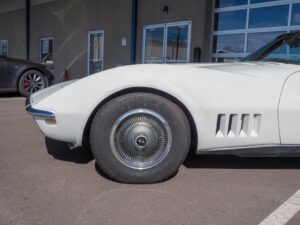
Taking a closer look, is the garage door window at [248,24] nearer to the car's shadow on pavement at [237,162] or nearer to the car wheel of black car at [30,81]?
the car wheel of black car at [30,81]

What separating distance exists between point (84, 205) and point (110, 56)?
33.1 ft

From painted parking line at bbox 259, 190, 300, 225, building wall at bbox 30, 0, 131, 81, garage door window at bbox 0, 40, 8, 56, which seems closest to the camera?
painted parking line at bbox 259, 190, 300, 225

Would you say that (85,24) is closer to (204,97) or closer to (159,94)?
(159,94)

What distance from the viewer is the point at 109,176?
8.56 ft

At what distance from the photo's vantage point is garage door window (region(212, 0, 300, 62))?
25.5ft

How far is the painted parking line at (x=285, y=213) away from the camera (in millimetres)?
2045

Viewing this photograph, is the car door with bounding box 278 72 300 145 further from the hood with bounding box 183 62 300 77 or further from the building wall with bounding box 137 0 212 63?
the building wall with bounding box 137 0 212 63

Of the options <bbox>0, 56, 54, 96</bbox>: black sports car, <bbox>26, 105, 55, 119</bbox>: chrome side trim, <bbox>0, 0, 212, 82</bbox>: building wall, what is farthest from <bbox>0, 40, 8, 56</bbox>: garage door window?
<bbox>26, 105, 55, 119</bbox>: chrome side trim

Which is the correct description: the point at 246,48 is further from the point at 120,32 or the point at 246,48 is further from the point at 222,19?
the point at 120,32

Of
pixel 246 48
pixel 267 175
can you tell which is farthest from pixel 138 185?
pixel 246 48

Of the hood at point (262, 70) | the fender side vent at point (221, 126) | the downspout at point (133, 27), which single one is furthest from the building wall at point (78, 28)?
the fender side vent at point (221, 126)

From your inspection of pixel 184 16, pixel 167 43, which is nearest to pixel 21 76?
pixel 167 43

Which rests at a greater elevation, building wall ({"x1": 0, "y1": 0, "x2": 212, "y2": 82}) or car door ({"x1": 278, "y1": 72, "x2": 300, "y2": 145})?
building wall ({"x1": 0, "y1": 0, "x2": 212, "y2": 82})

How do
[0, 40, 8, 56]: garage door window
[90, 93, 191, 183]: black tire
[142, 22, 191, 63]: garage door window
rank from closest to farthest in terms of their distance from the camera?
[90, 93, 191, 183]: black tire
[142, 22, 191, 63]: garage door window
[0, 40, 8, 56]: garage door window
